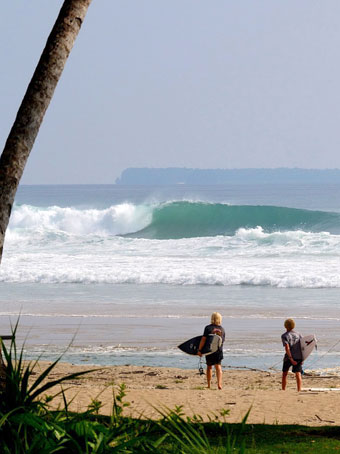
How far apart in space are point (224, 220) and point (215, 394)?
40265 millimetres

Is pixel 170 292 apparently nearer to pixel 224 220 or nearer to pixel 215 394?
pixel 215 394

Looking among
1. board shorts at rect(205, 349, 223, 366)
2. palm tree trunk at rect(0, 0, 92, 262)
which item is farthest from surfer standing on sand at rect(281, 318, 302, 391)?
palm tree trunk at rect(0, 0, 92, 262)

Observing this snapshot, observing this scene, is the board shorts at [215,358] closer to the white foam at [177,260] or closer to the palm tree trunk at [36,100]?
the palm tree trunk at [36,100]

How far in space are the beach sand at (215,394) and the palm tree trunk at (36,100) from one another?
2032 millimetres

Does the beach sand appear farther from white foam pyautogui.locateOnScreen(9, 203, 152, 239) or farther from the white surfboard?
white foam pyautogui.locateOnScreen(9, 203, 152, 239)

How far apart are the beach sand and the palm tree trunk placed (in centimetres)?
203

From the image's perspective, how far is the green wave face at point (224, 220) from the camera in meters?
48.9

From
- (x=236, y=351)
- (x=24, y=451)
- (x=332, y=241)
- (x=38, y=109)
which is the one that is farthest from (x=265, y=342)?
(x=332, y=241)

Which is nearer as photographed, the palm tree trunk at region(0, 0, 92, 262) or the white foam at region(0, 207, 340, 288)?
the palm tree trunk at region(0, 0, 92, 262)

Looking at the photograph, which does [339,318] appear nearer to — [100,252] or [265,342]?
[265,342]

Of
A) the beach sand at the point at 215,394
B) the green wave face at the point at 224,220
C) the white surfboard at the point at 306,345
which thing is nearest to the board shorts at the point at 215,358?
the beach sand at the point at 215,394

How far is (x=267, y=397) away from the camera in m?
9.73

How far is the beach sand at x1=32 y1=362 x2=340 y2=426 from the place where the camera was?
28.6 feet

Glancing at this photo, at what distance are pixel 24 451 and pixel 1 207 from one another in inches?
85.9
